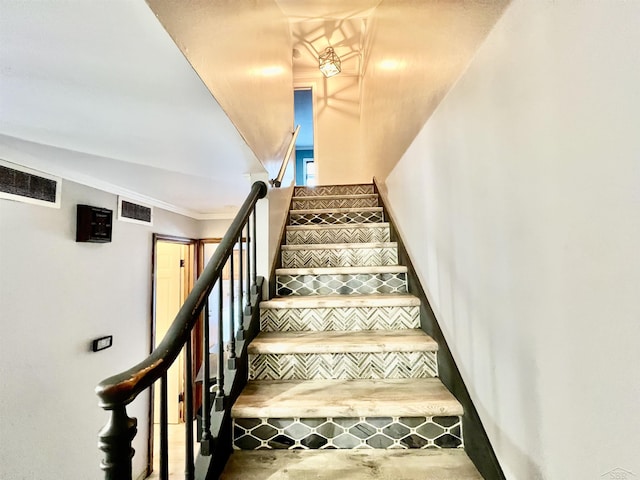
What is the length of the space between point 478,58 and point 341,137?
13.1 feet

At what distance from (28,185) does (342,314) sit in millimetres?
1844

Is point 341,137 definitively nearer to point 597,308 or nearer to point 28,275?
point 28,275

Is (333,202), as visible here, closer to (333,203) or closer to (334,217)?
(333,203)

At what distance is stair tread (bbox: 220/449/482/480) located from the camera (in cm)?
108

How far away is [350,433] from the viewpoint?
124 centimetres

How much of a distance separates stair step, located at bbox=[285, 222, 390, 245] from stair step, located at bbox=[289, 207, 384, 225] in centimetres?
27

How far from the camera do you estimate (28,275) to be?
65.0 inches

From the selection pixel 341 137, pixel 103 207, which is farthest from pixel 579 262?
pixel 341 137

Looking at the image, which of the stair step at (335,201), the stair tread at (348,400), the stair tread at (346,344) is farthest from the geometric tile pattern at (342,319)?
the stair step at (335,201)

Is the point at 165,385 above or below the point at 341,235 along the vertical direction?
below

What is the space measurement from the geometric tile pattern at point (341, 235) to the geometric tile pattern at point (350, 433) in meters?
1.46

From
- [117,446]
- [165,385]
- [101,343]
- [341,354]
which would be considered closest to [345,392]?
[341,354]

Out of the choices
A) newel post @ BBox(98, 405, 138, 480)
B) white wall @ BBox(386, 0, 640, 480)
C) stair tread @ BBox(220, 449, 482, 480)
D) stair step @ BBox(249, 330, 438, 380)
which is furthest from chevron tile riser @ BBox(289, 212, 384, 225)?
newel post @ BBox(98, 405, 138, 480)

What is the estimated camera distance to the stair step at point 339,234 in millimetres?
2518
